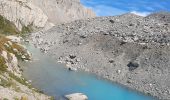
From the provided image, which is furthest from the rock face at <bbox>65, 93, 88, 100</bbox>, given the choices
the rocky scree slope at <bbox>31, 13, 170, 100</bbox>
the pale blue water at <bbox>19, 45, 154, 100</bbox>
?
the rocky scree slope at <bbox>31, 13, 170, 100</bbox>

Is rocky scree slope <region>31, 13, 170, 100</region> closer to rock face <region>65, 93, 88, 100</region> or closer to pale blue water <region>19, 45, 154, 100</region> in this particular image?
pale blue water <region>19, 45, 154, 100</region>

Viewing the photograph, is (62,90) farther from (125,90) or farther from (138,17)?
(138,17)

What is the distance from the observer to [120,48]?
115875 mm

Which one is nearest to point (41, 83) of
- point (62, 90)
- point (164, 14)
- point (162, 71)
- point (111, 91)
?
point (62, 90)

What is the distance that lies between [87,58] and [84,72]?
1121 cm

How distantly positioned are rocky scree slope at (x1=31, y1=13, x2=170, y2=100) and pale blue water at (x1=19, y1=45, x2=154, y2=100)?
4.88m

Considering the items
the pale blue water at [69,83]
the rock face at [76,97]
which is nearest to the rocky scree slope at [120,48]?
the pale blue water at [69,83]

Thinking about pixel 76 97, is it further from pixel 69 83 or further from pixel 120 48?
pixel 120 48

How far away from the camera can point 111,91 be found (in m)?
84.5

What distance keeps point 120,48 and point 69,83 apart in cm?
3848

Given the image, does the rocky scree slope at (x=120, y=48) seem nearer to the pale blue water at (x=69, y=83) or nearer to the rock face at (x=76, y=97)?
the pale blue water at (x=69, y=83)

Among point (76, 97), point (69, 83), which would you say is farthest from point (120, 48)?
point (76, 97)

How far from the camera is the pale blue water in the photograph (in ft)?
238

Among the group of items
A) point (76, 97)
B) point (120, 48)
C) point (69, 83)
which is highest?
point (120, 48)
